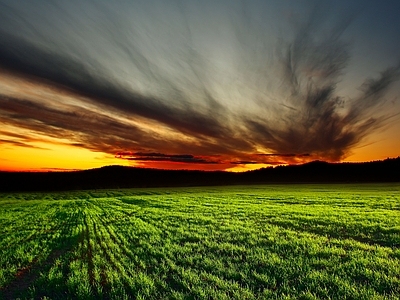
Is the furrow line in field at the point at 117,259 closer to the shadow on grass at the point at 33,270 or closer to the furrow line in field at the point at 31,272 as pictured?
the shadow on grass at the point at 33,270

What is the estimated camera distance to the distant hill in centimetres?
14150

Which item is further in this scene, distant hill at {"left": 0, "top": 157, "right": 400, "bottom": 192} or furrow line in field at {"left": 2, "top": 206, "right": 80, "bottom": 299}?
distant hill at {"left": 0, "top": 157, "right": 400, "bottom": 192}

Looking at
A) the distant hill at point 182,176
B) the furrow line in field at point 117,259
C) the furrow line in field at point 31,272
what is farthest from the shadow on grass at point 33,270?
the distant hill at point 182,176

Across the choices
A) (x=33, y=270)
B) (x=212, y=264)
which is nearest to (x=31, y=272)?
(x=33, y=270)

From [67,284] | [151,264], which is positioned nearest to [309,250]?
[151,264]

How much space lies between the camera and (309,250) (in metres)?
11.0

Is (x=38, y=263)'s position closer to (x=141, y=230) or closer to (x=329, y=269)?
(x=141, y=230)

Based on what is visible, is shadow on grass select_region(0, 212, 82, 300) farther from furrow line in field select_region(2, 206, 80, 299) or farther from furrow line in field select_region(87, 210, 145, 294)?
furrow line in field select_region(87, 210, 145, 294)

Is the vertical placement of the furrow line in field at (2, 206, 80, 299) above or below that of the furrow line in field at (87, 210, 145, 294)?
below

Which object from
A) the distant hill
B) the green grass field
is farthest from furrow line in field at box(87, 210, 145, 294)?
the distant hill

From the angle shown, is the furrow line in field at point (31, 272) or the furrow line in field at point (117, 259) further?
the furrow line in field at point (31, 272)

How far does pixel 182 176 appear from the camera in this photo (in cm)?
17150

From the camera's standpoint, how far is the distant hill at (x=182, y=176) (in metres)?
142

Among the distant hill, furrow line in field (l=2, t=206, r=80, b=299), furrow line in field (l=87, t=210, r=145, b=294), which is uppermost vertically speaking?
the distant hill
